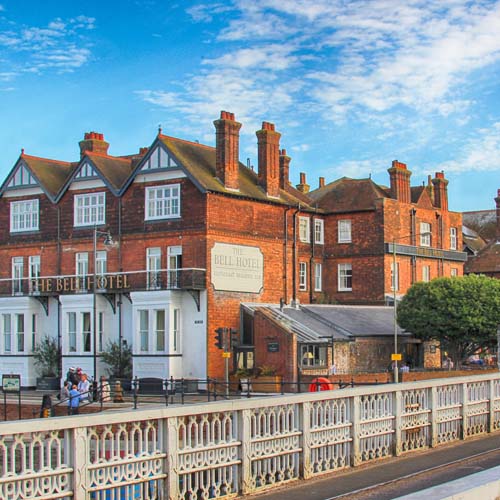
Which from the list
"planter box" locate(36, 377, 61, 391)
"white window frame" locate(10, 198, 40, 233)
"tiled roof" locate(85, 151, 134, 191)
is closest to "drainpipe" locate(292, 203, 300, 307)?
"tiled roof" locate(85, 151, 134, 191)

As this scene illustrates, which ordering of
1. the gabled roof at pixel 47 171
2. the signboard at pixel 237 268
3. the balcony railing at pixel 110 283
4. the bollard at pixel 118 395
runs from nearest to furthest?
the bollard at pixel 118 395
the balcony railing at pixel 110 283
the signboard at pixel 237 268
the gabled roof at pixel 47 171

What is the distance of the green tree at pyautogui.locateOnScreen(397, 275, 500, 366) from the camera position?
4959cm

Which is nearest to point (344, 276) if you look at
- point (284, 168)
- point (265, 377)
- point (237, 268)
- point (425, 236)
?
point (425, 236)

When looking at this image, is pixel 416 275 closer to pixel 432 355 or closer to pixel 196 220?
pixel 432 355

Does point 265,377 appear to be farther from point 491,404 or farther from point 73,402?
point 491,404

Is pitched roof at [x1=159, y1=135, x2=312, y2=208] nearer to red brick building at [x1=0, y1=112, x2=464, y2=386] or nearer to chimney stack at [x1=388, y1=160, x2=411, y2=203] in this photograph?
red brick building at [x1=0, y1=112, x2=464, y2=386]

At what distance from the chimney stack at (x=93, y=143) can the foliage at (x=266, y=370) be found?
17761 mm

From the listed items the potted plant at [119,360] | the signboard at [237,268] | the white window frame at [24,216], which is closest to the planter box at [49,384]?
the potted plant at [119,360]

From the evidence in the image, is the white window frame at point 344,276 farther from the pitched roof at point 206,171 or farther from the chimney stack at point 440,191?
the chimney stack at point 440,191

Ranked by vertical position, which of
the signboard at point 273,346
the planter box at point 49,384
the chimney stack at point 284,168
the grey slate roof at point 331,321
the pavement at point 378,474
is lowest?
the planter box at point 49,384

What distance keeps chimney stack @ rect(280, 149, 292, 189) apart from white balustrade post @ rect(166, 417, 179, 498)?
151 feet

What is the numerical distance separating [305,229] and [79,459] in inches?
1758

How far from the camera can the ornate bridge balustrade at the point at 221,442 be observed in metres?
10.6

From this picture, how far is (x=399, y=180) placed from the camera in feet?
190
